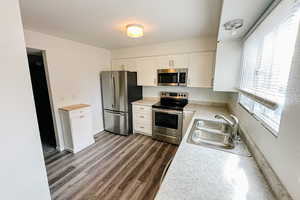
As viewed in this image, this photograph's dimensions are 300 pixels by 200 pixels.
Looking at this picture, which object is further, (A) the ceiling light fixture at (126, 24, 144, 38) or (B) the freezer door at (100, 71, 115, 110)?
(B) the freezer door at (100, 71, 115, 110)

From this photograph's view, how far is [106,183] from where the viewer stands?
1800 mm

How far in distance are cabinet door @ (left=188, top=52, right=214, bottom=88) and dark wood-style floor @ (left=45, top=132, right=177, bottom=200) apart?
5.20ft

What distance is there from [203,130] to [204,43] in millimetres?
2003

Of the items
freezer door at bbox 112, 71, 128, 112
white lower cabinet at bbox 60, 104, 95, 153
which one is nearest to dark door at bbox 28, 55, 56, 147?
white lower cabinet at bbox 60, 104, 95, 153

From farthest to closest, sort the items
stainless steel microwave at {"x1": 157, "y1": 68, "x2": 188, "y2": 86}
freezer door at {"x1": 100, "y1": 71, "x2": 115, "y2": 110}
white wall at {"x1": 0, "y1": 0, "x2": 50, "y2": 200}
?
freezer door at {"x1": 100, "y1": 71, "x2": 115, "y2": 110} → stainless steel microwave at {"x1": 157, "y1": 68, "x2": 188, "y2": 86} → white wall at {"x1": 0, "y1": 0, "x2": 50, "y2": 200}

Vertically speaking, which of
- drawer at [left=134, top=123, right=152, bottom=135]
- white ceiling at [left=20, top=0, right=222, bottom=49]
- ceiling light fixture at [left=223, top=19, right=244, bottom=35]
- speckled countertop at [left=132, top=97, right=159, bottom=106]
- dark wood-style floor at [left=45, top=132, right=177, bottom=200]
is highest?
white ceiling at [left=20, top=0, right=222, bottom=49]

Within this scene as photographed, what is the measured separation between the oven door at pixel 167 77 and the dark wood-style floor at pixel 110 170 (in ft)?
4.82

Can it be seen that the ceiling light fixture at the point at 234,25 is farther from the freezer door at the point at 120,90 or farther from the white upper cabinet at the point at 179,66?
the freezer door at the point at 120,90

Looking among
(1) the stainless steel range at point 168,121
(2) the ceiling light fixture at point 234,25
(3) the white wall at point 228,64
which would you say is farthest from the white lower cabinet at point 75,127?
(2) the ceiling light fixture at point 234,25

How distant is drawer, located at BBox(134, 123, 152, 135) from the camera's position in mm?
3172

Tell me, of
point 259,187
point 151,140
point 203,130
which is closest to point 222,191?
point 259,187

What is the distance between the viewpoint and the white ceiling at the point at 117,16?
140 centimetres

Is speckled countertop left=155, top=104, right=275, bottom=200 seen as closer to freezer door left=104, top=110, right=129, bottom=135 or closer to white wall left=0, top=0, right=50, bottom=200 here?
white wall left=0, top=0, right=50, bottom=200

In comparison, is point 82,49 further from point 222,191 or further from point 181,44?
point 222,191
